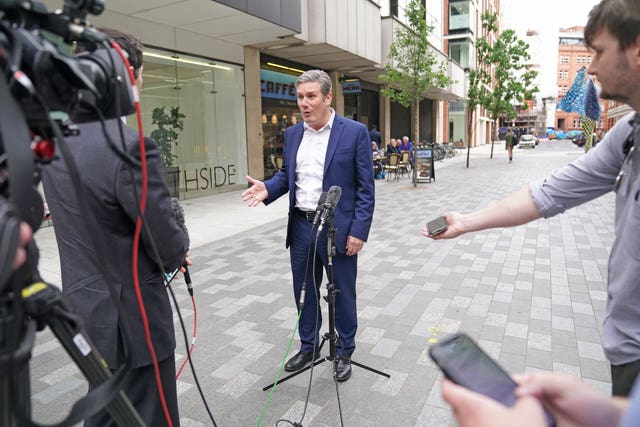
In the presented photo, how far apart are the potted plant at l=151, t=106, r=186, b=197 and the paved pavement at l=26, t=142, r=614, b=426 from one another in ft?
13.2

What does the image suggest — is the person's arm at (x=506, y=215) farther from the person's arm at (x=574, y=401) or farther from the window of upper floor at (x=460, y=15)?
the window of upper floor at (x=460, y=15)

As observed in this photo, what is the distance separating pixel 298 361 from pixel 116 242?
201 cm

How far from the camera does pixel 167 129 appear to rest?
12.2 metres

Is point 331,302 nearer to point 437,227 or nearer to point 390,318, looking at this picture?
point 437,227

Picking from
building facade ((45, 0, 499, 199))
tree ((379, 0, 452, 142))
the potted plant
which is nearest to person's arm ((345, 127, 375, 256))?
building facade ((45, 0, 499, 199))

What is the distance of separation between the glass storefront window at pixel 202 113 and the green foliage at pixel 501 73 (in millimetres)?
14629

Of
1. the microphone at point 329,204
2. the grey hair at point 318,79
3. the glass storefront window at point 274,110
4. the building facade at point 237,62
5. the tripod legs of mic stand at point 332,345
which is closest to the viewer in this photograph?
the microphone at point 329,204

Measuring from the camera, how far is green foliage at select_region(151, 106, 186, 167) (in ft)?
38.5

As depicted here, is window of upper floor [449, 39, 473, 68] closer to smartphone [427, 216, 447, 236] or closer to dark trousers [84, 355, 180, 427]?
smartphone [427, 216, 447, 236]

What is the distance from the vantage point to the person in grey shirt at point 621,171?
1.36m

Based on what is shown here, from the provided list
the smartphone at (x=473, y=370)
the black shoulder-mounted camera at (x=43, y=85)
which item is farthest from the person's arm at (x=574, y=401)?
the black shoulder-mounted camera at (x=43, y=85)

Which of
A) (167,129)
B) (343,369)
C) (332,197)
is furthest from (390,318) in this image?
(167,129)

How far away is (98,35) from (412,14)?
15004 mm

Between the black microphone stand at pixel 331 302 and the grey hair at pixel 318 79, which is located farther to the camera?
the grey hair at pixel 318 79
